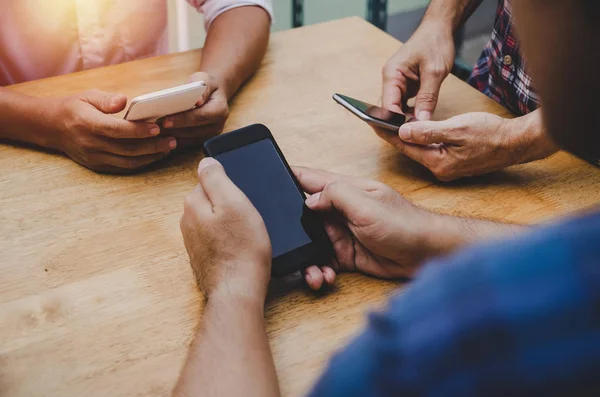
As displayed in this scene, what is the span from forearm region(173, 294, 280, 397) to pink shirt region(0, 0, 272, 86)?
3.02 feet

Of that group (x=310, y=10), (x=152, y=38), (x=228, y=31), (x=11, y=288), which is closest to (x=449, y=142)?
(x=228, y=31)

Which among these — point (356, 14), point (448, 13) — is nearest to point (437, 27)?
point (448, 13)

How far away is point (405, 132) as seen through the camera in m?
1.05

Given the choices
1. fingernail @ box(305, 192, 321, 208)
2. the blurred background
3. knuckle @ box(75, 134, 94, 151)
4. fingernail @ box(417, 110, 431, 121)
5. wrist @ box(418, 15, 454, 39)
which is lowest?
the blurred background

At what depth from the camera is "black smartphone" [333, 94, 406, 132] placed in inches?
41.6

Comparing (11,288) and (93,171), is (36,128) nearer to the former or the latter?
(93,171)

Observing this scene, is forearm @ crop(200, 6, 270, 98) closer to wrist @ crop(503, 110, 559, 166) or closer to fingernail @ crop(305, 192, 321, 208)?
fingernail @ crop(305, 192, 321, 208)

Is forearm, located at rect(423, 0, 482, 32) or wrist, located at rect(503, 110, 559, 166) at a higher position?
forearm, located at rect(423, 0, 482, 32)

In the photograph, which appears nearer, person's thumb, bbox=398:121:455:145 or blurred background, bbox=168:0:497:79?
person's thumb, bbox=398:121:455:145

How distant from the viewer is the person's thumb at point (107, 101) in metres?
1.05

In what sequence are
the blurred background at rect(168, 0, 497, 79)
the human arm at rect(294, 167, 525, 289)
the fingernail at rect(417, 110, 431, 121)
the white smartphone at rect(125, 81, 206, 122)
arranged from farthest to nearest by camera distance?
1. the blurred background at rect(168, 0, 497, 79)
2. the fingernail at rect(417, 110, 431, 121)
3. the white smartphone at rect(125, 81, 206, 122)
4. the human arm at rect(294, 167, 525, 289)

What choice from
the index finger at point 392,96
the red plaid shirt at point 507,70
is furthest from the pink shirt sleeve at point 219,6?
the red plaid shirt at point 507,70

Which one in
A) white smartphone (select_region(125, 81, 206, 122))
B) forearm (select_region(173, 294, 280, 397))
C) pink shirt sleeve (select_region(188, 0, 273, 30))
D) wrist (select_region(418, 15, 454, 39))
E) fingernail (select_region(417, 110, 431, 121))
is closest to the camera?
forearm (select_region(173, 294, 280, 397))

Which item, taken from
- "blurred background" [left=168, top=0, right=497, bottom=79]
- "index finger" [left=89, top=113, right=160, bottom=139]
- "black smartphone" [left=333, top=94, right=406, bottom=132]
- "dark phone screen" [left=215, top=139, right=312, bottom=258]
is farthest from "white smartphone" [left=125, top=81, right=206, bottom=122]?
"blurred background" [left=168, top=0, right=497, bottom=79]
